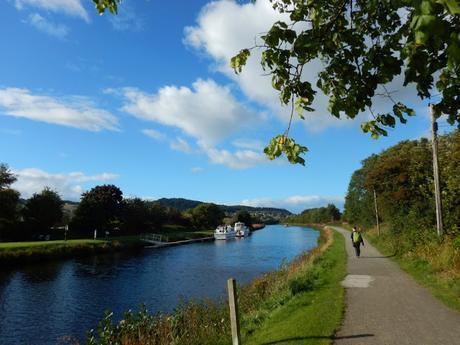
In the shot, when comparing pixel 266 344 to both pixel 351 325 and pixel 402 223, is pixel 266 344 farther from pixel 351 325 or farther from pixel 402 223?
pixel 402 223

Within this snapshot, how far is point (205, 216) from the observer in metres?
125

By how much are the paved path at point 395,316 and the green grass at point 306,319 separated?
11.2 inches

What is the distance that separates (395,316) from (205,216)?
115 m

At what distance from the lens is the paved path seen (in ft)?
28.3

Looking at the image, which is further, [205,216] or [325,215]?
[325,215]

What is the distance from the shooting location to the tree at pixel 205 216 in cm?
12331

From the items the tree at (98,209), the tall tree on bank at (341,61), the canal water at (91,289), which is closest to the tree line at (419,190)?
the canal water at (91,289)

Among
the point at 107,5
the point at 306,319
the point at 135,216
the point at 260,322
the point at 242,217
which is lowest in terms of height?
the point at 260,322

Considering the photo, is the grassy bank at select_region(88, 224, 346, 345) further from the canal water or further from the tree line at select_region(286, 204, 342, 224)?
the tree line at select_region(286, 204, 342, 224)

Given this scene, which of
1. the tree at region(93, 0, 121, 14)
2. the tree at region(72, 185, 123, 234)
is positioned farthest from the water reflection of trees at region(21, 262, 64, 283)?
the tree at region(72, 185, 123, 234)

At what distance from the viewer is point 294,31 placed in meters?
4.98

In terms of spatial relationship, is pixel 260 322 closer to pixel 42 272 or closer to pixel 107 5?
pixel 107 5

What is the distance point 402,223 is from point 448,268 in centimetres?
1384

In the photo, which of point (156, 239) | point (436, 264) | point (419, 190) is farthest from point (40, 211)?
point (436, 264)
